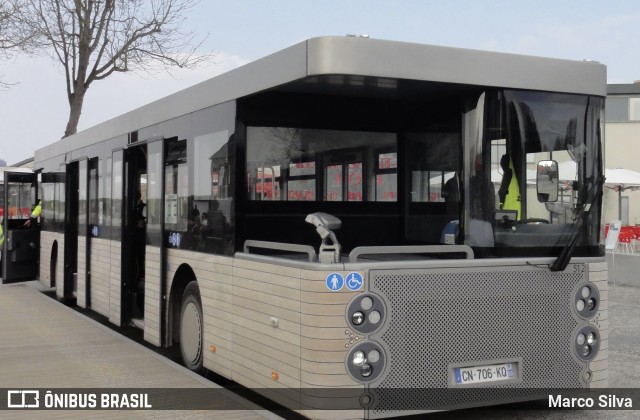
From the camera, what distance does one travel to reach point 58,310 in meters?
13.0

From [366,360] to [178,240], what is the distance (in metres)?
3.28

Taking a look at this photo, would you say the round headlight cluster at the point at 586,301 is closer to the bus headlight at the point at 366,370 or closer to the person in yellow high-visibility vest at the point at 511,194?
the person in yellow high-visibility vest at the point at 511,194

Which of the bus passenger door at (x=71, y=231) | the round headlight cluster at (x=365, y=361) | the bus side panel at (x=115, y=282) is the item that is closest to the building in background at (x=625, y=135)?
the bus passenger door at (x=71, y=231)

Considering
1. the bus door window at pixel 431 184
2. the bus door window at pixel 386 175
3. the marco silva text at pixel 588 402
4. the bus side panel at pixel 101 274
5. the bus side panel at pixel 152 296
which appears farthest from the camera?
the bus side panel at pixel 101 274

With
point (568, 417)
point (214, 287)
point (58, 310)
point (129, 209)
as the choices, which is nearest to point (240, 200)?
point (214, 287)

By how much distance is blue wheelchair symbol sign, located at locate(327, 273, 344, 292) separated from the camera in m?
5.58

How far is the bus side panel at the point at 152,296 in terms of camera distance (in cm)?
892

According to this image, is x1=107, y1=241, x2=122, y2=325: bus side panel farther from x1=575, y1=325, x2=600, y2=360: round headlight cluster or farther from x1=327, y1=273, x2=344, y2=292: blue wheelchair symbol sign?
x1=575, y1=325, x2=600, y2=360: round headlight cluster

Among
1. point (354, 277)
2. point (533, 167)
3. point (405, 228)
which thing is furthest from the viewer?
point (405, 228)

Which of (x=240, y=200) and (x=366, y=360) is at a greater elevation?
(x=240, y=200)

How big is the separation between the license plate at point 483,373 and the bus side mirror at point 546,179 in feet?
4.20

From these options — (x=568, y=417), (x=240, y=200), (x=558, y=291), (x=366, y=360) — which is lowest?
(x=568, y=417)

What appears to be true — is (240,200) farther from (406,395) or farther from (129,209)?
(129,209)

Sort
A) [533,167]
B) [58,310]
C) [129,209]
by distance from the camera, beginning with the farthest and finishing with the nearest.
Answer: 1. [58,310]
2. [129,209]
3. [533,167]
